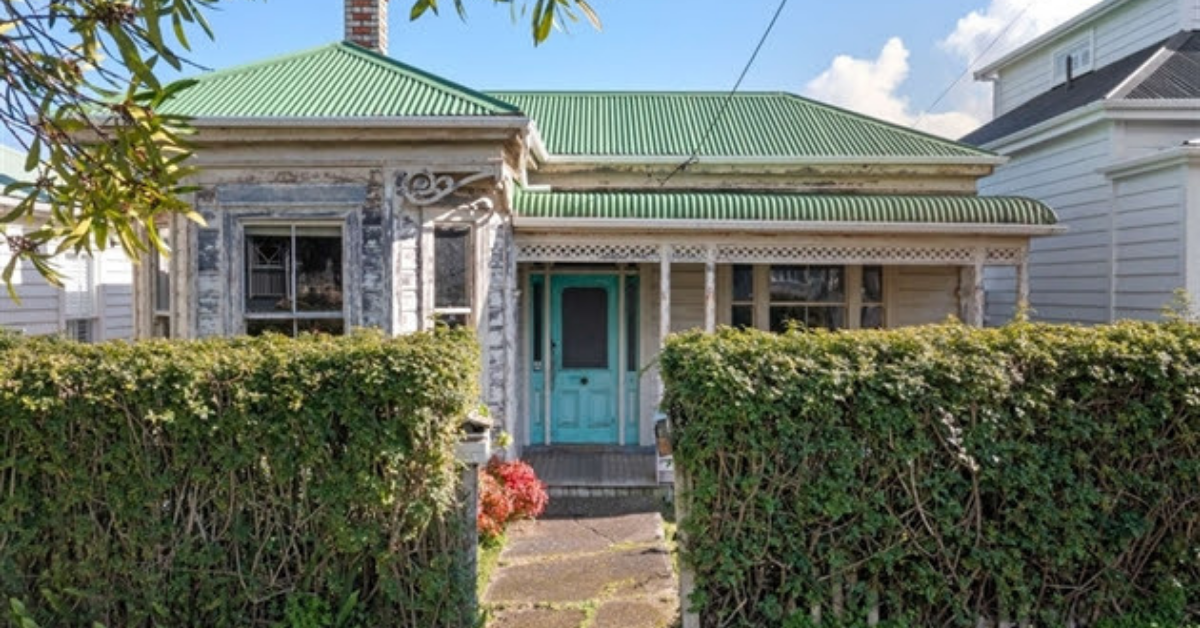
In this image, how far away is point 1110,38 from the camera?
44.6 feet

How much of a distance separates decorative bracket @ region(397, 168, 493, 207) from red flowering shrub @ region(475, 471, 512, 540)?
8.69ft

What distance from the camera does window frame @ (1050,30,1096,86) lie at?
1398cm

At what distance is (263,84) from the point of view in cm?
823

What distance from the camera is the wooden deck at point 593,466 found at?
8500 mm

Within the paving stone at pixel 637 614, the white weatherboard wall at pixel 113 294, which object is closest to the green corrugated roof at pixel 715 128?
the white weatherboard wall at pixel 113 294

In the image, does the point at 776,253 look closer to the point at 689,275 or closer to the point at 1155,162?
the point at 689,275

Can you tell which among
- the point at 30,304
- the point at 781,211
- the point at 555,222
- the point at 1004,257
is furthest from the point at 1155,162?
the point at 30,304

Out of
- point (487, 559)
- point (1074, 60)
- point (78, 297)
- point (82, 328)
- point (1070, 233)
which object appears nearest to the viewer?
point (487, 559)

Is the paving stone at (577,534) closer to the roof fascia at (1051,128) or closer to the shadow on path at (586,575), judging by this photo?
the shadow on path at (586,575)

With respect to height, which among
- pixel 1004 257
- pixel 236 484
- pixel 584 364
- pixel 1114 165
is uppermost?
pixel 1114 165

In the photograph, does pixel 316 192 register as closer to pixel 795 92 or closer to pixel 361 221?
pixel 361 221

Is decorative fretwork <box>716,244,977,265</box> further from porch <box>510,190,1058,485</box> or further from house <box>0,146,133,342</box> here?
house <box>0,146,133,342</box>

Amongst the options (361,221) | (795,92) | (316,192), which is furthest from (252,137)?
(795,92)

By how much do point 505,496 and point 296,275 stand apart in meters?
3.01
